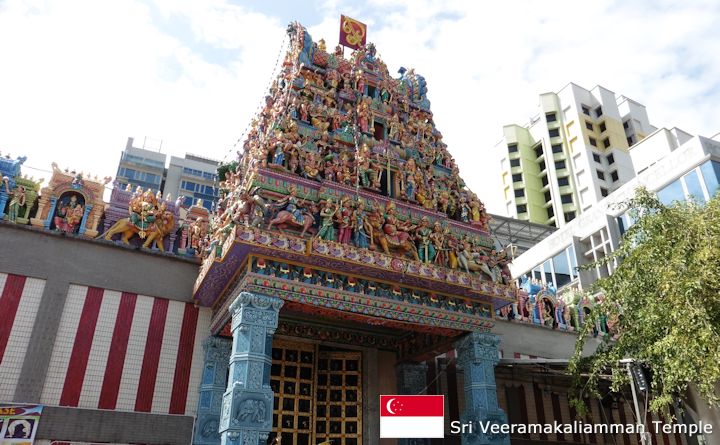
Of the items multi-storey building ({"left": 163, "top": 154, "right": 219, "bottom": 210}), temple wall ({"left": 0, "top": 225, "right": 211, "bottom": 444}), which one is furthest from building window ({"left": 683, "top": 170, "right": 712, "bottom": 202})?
multi-storey building ({"left": 163, "top": 154, "right": 219, "bottom": 210})

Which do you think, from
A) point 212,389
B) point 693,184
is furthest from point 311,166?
point 693,184

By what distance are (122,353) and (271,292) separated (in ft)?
13.8

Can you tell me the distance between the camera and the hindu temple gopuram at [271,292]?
11031 mm

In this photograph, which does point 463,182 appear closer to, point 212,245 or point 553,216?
point 212,245

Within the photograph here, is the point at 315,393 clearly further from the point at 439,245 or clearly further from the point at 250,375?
the point at 439,245

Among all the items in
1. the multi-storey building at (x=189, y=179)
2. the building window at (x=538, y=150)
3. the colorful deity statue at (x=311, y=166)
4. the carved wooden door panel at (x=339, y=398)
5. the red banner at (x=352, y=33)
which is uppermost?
the building window at (x=538, y=150)

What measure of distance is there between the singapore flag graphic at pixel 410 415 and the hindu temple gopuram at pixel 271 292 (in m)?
0.81

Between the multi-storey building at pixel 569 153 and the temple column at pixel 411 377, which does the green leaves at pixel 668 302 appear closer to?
the temple column at pixel 411 377

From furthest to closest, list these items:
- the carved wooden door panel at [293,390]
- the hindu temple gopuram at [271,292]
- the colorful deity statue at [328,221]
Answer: the carved wooden door panel at [293,390]
the colorful deity statue at [328,221]
the hindu temple gopuram at [271,292]

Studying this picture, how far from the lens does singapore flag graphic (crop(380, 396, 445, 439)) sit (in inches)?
449

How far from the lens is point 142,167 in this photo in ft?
179

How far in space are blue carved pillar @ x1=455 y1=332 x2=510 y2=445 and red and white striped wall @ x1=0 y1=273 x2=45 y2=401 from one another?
10.0 meters

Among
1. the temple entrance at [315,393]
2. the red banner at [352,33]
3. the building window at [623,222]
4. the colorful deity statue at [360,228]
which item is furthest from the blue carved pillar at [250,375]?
the building window at [623,222]

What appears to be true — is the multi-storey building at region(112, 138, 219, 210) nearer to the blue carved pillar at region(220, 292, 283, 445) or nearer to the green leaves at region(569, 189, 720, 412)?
the blue carved pillar at region(220, 292, 283, 445)
